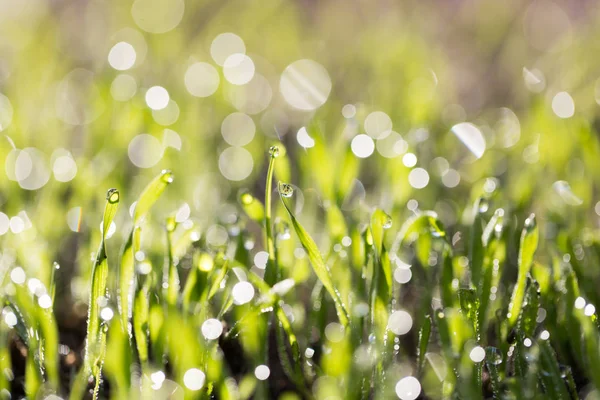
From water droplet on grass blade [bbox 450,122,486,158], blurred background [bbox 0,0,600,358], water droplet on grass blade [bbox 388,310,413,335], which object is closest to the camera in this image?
water droplet on grass blade [bbox 388,310,413,335]

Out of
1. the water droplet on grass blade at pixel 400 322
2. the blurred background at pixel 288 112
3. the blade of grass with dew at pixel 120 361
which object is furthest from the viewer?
the blurred background at pixel 288 112

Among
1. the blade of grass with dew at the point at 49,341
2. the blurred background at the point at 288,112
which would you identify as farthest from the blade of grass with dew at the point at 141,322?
the blurred background at the point at 288,112

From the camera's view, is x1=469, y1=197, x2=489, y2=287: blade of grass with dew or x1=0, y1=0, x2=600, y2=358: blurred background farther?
x1=0, y1=0, x2=600, y2=358: blurred background

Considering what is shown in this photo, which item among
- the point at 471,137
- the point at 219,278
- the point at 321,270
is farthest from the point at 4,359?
the point at 471,137

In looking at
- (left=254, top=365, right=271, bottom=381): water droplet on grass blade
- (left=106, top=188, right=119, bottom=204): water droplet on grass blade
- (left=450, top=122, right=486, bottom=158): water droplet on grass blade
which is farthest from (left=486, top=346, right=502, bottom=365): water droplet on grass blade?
(left=450, top=122, right=486, bottom=158): water droplet on grass blade

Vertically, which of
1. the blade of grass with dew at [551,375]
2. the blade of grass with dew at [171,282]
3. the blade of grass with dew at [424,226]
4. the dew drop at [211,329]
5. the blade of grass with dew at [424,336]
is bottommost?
the blade of grass with dew at [551,375]

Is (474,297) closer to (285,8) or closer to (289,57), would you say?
(289,57)

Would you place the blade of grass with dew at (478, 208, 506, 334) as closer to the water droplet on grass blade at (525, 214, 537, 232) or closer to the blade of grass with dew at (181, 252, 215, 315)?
the water droplet on grass blade at (525, 214, 537, 232)

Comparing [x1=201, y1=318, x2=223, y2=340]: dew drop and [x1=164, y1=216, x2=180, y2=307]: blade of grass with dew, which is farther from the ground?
[x1=164, y1=216, x2=180, y2=307]: blade of grass with dew

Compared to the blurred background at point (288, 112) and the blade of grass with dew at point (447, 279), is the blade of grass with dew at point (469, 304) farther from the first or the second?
the blurred background at point (288, 112)

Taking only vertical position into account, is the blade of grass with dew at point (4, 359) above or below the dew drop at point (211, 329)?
above
